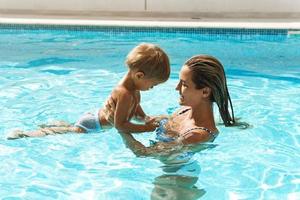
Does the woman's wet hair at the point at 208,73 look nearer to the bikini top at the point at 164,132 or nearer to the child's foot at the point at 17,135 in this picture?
the bikini top at the point at 164,132

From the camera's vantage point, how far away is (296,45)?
28.3ft

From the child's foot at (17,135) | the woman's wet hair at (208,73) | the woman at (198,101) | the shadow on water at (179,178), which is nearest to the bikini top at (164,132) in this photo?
the woman at (198,101)

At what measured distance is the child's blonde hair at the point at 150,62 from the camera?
3602mm

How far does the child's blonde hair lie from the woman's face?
168mm

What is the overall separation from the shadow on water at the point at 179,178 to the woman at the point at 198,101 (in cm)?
9

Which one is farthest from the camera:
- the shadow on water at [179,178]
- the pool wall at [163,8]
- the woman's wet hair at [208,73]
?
the pool wall at [163,8]

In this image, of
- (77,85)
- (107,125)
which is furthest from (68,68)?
(107,125)

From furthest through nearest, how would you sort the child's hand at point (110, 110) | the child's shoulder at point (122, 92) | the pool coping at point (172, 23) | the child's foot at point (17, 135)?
the pool coping at point (172, 23)
the child's foot at point (17, 135)
the child's hand at point (110, 110)
the child's shoulder at point (122, 92)

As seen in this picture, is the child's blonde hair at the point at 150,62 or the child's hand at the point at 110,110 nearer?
the child's blonde hair at the point at 150,62

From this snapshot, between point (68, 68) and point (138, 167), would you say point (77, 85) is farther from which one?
point (138, 167)

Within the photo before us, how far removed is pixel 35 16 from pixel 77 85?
4596 mm

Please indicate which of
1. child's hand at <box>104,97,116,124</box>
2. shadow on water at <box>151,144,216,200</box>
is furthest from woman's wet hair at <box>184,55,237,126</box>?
child's hand at <box>104,97,116,124</box>

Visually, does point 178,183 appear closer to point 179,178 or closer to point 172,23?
point 179,178

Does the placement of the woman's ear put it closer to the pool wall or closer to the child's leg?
the child's leg
